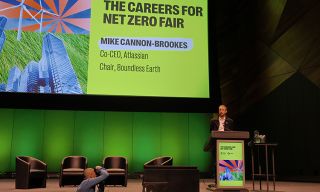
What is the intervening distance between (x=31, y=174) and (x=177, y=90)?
10.9 ft

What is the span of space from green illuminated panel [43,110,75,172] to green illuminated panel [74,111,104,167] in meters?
0.15

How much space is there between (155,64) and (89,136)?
2.89m

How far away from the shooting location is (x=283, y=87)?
8453mm

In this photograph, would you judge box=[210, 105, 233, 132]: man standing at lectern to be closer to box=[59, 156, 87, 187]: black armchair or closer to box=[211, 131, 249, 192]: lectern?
box=[211, 131, 249, 192]: lectern

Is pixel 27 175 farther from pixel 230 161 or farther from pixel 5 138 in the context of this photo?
pixel 230 161

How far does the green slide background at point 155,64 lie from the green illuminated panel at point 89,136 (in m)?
2.01

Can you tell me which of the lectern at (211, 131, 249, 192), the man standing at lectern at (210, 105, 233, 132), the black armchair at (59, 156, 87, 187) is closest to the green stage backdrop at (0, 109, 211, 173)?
the black armchair at (59, 156, 87, 187)

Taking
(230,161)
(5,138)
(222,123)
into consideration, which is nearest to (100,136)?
(5,138)

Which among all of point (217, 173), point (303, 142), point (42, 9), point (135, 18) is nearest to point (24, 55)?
point (42, 9)

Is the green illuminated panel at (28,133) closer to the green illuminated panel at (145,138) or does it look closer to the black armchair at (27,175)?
the black armchair at (27,175)

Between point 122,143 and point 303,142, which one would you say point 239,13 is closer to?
point 303,142

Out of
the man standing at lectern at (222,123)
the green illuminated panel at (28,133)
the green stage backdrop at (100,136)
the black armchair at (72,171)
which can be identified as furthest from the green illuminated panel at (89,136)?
the man standing at lectern at (222,123)

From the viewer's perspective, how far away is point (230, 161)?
4.50 metres

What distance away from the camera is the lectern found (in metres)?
4.42
